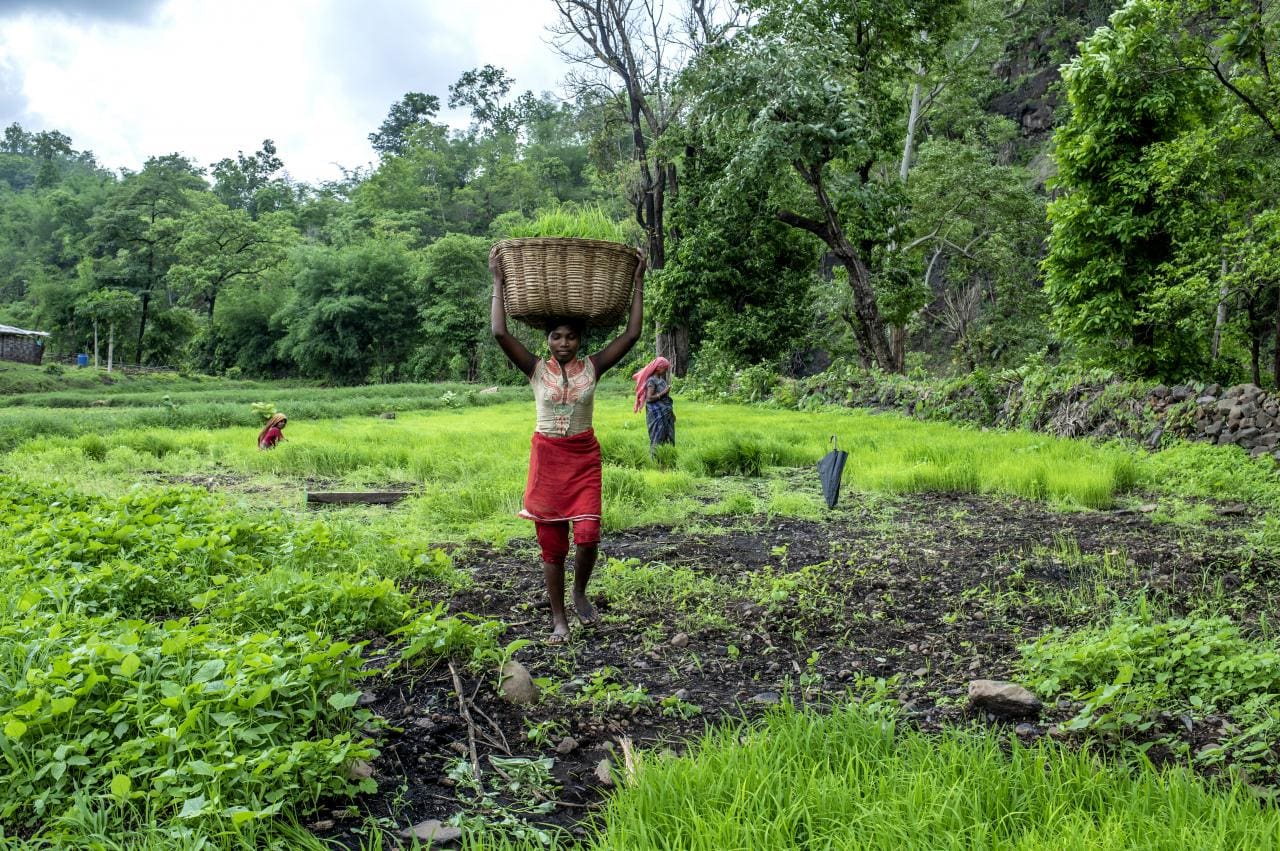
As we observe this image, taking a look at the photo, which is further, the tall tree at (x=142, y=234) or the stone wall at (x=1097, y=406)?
the tall tree at (x=142, y=234)

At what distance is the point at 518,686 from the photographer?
133 inches

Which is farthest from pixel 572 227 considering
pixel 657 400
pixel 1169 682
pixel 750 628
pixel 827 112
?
pixel 827 112

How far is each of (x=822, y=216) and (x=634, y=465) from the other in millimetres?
11668

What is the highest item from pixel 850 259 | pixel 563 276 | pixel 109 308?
pixel 109 308

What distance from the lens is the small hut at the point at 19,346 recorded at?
129 feet

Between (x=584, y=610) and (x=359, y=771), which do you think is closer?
(x=359, y=771)

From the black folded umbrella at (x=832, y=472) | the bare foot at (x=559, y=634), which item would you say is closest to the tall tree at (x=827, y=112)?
the black folded umbrella at (x=832, y=472)

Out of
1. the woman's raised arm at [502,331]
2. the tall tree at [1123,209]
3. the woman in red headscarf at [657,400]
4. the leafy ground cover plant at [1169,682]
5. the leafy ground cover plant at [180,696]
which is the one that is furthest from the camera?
the tall tree at [1123,209]

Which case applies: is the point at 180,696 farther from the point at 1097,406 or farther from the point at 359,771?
the point at 1097,406

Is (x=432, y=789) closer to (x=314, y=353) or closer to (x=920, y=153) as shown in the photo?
(x=920, y=153)

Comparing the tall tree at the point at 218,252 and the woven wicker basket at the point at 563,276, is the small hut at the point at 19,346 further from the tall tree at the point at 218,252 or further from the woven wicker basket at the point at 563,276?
the woven wicker basket at the point at 563,276

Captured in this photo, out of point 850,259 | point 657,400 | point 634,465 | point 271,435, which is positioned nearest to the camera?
point 634,465

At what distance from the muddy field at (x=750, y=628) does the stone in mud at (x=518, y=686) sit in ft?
0.21

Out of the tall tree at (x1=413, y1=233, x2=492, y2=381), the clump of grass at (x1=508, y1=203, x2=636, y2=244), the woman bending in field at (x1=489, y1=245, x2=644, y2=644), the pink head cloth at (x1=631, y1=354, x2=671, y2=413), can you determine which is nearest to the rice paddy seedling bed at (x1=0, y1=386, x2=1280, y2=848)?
the woman bending in field at (x1=489, y1=245, x2=644, y2=644)
